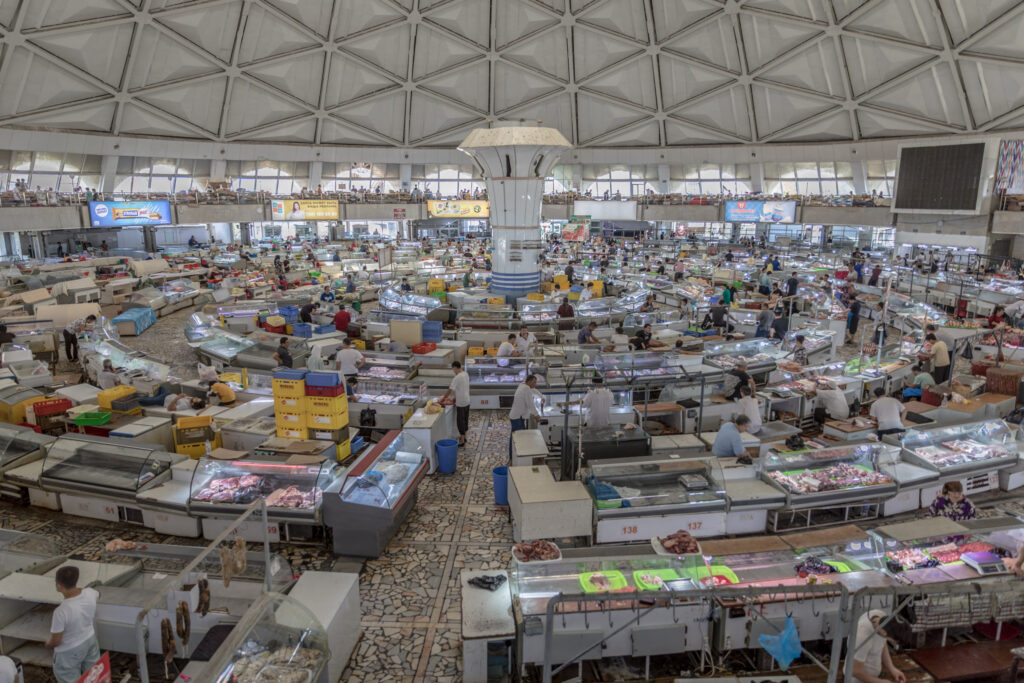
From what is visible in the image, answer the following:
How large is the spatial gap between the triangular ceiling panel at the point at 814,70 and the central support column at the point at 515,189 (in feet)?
66.4

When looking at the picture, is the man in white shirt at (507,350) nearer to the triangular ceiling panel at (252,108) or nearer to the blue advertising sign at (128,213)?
the blue advertising sign at (128,213)

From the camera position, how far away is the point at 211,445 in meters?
10.2

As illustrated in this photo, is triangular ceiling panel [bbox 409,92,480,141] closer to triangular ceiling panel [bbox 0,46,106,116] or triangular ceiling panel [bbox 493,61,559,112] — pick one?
triangular ceiling panel [bbox 493,61,559,112]

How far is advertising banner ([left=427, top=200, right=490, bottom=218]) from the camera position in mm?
40562

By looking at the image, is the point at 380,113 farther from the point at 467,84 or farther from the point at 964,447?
the point at 964,447

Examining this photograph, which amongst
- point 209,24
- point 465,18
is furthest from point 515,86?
point 209,24

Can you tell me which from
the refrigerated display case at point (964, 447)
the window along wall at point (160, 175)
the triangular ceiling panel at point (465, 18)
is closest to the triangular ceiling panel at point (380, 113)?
the triangular ceiling panel at point (465, 18)

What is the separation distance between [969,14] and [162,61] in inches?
1499

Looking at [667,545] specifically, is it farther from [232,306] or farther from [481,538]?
[232,306]

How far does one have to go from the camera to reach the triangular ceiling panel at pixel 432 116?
3975 cm

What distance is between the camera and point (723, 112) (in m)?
38.4

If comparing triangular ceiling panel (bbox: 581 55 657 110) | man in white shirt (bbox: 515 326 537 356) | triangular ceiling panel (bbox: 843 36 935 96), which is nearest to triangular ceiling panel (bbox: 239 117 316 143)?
triangular ceiling panel (bbox: 581 55 657 110)

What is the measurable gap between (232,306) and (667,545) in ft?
61.5

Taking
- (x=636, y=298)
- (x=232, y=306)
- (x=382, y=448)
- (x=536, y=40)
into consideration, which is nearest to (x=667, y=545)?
(x=382, y=448)
